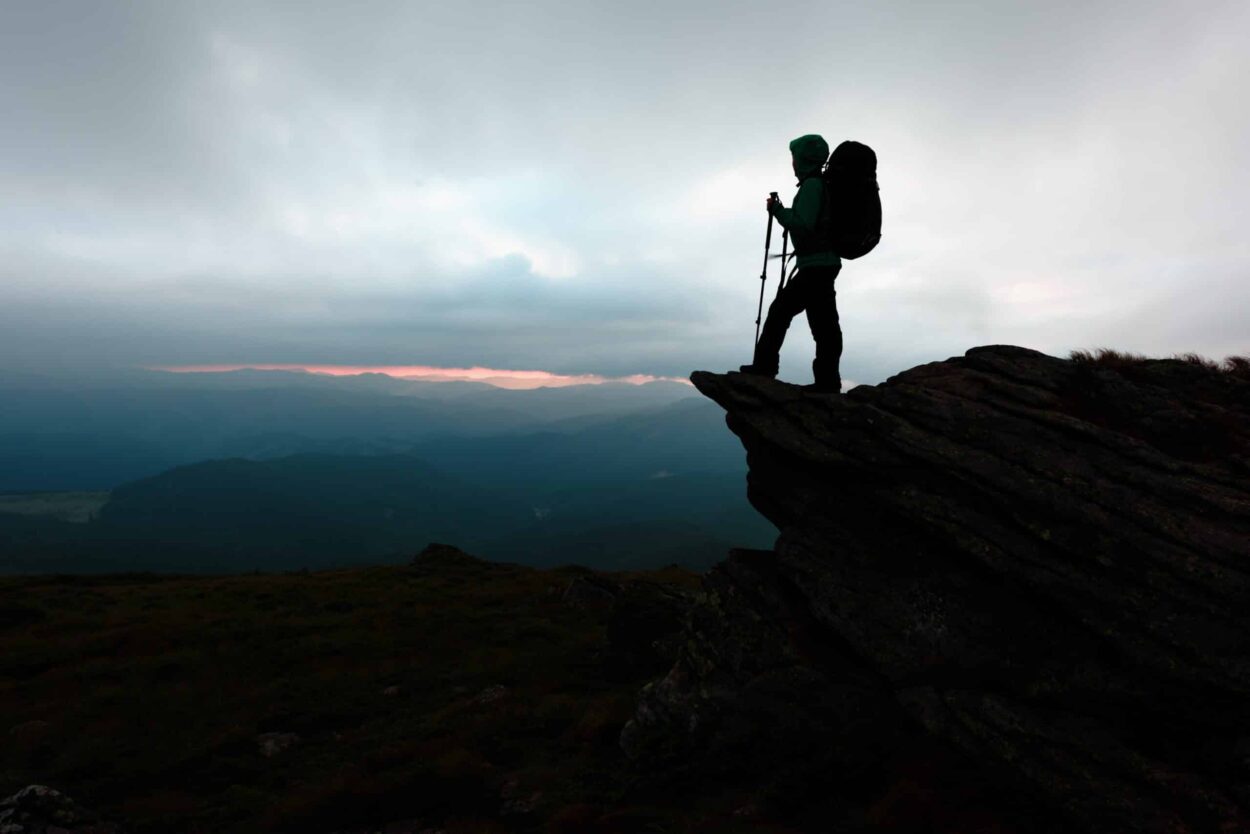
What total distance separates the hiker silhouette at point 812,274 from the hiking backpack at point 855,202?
9.3 inches

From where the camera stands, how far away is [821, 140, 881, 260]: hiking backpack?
13750 mm

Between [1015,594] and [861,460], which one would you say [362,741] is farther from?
[1015,594]

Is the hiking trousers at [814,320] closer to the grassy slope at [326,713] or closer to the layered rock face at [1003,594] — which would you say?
the layered rock face at [1003,594]

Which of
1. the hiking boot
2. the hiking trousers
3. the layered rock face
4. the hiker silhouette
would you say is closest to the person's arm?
the hiker silhouette

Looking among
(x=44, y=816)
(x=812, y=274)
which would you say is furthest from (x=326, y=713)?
(x=812, y=274)

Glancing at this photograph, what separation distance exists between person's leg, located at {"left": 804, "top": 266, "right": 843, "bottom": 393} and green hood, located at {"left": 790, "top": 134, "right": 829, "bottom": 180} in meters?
2.57

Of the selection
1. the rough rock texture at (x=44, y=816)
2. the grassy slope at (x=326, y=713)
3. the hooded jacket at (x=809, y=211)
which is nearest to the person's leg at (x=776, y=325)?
the hooded jacket at (x=809, y=211)

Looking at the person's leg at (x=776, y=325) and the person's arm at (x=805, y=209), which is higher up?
the person's arm at (x=805, y=209)

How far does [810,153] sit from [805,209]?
1.50 meters

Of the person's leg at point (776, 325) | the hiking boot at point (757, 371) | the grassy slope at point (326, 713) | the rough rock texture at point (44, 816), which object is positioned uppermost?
the person's leg at point (776, 325)

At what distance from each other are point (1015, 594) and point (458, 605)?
29.1 meters

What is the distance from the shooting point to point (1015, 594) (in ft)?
36.1

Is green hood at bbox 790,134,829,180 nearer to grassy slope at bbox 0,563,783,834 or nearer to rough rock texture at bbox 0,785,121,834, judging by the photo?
grassy slope at bbox 0,563,783,834

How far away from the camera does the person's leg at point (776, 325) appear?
48.2 ft
